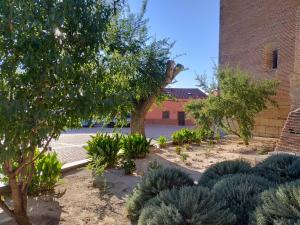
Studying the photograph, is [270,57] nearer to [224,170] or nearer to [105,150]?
[105,150]

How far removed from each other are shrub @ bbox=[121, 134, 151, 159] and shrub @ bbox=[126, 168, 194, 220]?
472cm

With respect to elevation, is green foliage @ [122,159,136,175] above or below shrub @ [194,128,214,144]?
below

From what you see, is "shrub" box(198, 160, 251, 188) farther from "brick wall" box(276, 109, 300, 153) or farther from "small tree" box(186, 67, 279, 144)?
"small tree" box(186, 67, 279, 144)

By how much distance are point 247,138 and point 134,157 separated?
642 cm

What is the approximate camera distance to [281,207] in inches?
97.8

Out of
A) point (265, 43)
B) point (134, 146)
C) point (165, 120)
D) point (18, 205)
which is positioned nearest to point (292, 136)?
point (134, 146)

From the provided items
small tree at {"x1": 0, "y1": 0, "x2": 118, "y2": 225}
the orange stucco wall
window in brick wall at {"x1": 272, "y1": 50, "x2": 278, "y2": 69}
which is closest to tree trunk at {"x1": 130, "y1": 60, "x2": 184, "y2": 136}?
window in brick wall at {"x1": 272, "y1": 50, "x2": 278, "y2": 69}

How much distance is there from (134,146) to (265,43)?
10486 mm

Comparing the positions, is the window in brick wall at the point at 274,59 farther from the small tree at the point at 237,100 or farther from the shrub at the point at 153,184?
the shrub at the point at 153,184

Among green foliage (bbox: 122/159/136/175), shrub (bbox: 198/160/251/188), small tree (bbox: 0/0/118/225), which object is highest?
small tree (bbox: 0/0/118/225)

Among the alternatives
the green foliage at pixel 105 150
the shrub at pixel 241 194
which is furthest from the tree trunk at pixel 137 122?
the shrub at pixel 241 194

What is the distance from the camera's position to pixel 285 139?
28.1 ft

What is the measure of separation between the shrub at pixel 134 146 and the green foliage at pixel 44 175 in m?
3.53

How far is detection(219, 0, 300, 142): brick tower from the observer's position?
45.8ft
